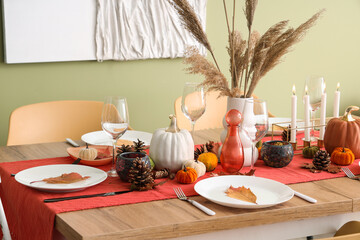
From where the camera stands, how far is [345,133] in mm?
1810

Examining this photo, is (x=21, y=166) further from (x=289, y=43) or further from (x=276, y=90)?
(x=276, y=90)

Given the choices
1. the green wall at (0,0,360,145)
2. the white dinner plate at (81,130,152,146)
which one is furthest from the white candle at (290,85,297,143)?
the green wall at (0,0,360,145)

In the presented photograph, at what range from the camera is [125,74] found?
3344 millimetres

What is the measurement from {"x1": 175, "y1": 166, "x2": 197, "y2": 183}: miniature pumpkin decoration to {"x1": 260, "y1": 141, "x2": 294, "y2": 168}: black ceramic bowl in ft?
0.98

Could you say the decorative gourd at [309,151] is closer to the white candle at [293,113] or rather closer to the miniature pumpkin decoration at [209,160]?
the white candle at [293,113]

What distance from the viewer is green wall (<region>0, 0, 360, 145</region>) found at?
3.09 metres

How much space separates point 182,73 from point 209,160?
6.18ft

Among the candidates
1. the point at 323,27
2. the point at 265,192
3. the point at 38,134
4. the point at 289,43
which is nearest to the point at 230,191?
the point at 265,192

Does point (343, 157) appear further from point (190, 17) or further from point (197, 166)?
point (190, 17)

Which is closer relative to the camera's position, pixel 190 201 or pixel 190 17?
pixel 190 201

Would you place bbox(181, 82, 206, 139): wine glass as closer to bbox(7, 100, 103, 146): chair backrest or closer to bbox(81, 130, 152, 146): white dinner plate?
bbox(81, 130, 152, 146): white dinner plate

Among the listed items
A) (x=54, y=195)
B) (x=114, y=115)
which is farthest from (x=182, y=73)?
(x=54, y=195)

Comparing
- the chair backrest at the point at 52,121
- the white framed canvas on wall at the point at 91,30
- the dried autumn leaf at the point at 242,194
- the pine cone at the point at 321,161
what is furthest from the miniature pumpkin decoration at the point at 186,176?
the white framed canvas on wall at the point at 91,30

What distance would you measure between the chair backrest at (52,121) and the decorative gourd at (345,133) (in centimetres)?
118
